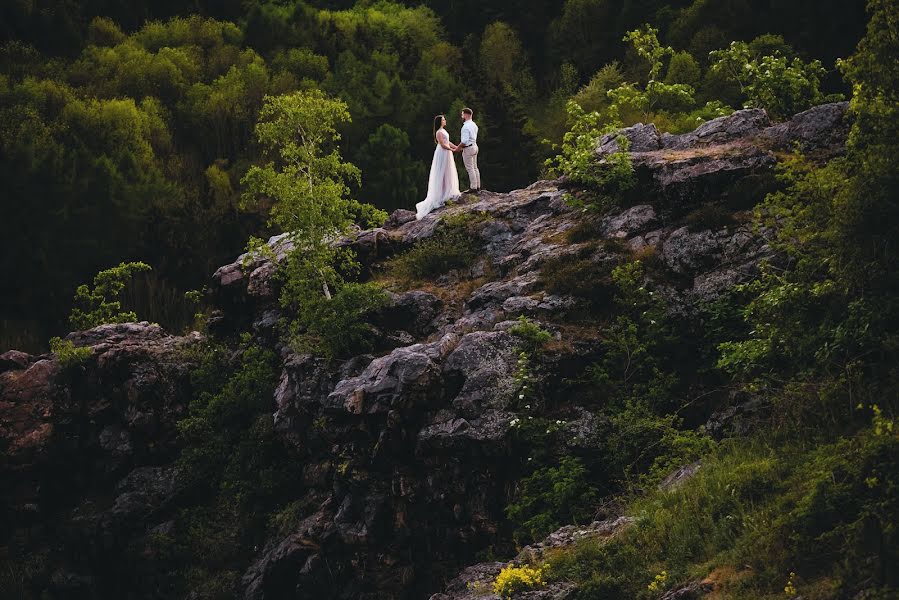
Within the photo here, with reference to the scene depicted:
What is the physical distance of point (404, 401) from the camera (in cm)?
1808

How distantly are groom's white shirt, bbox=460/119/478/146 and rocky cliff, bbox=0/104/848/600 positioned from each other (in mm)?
1321

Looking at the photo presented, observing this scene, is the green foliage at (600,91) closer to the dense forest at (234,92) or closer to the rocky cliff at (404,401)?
the dense forest at (234,92)

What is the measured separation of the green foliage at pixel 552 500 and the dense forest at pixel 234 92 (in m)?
12.5

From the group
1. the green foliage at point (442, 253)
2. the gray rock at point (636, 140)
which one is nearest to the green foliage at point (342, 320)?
the green foliage at point (442, 253)

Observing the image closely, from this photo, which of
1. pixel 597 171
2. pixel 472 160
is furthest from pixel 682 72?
pixel 597 171

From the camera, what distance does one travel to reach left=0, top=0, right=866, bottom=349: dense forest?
141 feet

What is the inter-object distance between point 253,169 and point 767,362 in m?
12.1

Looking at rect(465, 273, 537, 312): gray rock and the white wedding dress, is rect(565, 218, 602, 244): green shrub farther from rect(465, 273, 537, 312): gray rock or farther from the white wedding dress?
the white wedding dress

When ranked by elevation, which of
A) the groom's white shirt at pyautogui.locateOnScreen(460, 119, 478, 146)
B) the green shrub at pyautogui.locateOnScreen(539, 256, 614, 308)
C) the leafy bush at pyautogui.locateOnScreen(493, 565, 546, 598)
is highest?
the groom's white shirt at pyautogui.locateOnScreen(460, 119, 478, 146)

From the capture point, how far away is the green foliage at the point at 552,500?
1588 cm

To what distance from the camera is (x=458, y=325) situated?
65.3ft

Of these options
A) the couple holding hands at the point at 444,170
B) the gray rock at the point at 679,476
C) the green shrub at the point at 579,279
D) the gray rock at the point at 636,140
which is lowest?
the gray rock at the point at 679,476

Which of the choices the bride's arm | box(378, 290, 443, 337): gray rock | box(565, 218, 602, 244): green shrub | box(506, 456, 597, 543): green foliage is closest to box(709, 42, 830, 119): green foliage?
box(565, 218, 602, 244): green shrub

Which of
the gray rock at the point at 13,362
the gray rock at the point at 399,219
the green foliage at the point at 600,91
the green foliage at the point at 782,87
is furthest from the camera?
the green foliage at the point at 600,91
